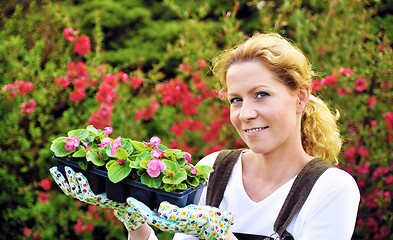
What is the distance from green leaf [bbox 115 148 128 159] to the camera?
138 centimetres

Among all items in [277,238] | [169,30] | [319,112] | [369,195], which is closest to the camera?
[277,238]

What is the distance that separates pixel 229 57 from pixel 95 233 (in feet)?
7.10

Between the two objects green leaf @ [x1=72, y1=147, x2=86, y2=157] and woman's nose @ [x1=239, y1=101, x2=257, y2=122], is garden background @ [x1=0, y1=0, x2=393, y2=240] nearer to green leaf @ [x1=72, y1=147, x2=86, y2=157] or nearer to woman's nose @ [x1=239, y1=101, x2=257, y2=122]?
woman's nose @ [x1=239, y1=101, x2=257, y2=122]

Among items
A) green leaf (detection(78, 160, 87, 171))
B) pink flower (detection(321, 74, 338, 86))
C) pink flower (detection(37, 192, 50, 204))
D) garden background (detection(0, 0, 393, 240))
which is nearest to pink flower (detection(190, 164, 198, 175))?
green leaf (detection(78, 160, 87, 171))

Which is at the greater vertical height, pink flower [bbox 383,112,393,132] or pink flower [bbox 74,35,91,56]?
pink flower [bbox 74,35,91,56]

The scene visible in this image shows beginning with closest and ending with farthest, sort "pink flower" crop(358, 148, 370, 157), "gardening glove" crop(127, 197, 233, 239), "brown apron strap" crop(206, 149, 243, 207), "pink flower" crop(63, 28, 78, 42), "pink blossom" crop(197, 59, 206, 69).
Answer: "gardening glove" crop(127, 197, 233, 239) < "brown apron strap" crop(206, 149, 243, 207) < "pink flower" crop(358, 148, 370, 157) < "pink flower" crop(63, 28, 78, 42) < "pink blossom" crop(197, 59, 206, 69)

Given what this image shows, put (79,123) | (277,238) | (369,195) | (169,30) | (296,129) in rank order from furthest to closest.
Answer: (169,30), (79,123), (369,195), (296,129), (277,238)

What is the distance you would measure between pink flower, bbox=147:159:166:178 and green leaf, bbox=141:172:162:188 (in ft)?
0.10

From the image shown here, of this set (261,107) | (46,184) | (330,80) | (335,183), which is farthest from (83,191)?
(330,80)

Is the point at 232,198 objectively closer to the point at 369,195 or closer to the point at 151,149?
the point at 151,149

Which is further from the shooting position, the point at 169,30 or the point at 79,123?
the point at 169,30

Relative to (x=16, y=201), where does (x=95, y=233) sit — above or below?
below

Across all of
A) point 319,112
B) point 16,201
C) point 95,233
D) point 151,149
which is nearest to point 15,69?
point 16,201

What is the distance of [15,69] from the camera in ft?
10.1
